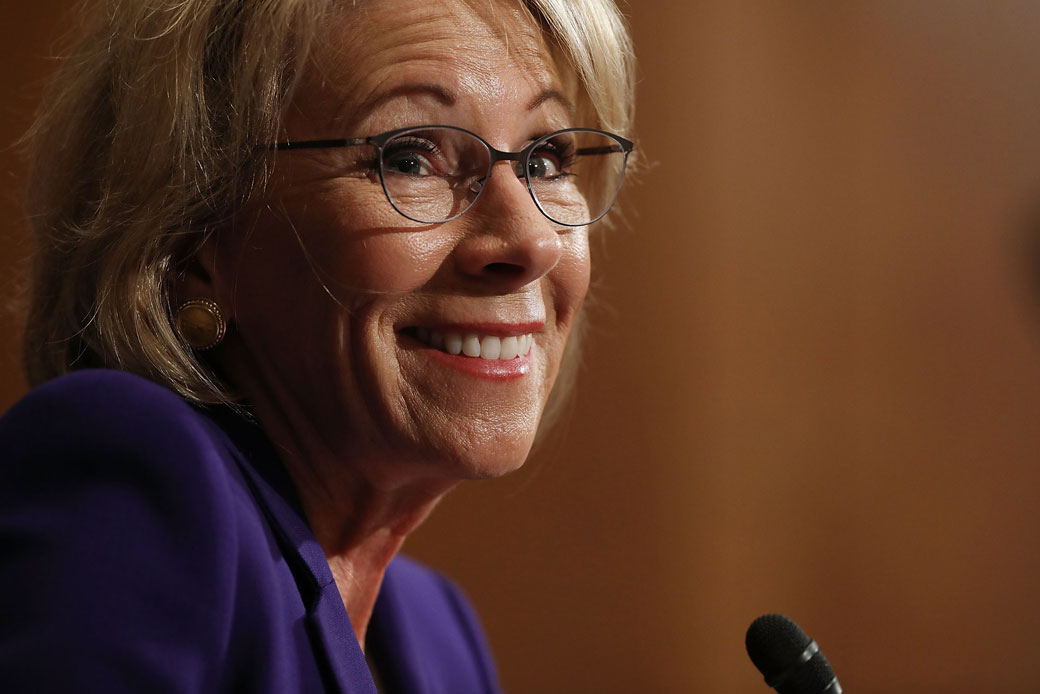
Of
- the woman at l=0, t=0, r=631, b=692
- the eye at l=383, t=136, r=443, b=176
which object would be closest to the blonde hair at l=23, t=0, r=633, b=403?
the woman at l=0, t=0, r=631, b=692

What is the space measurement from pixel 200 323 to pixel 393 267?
8.9 inches

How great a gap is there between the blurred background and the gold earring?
1.07 m

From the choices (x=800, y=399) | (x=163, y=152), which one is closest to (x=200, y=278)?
(x=163, y=152)

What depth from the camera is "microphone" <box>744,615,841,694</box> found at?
861mm

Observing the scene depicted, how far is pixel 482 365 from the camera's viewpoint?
3.44 ft

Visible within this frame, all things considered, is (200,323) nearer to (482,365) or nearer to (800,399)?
(482,365)

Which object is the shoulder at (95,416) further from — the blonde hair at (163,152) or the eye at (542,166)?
the eye at (542,166)

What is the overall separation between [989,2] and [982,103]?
8.0 inches

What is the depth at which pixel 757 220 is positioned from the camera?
2.03 metres

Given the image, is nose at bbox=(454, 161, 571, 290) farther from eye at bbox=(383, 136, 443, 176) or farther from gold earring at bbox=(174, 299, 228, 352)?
gold earring at bbox=(174, 299, 228, 352)

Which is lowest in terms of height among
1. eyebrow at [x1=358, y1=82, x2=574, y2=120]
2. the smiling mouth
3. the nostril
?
the smiling mouth

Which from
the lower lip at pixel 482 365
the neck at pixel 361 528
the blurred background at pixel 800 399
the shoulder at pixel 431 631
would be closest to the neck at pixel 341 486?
the neck at pixel 361 528

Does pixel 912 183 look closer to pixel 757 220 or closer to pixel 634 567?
pixel 757 220

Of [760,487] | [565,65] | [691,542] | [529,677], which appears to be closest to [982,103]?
[760,487]
